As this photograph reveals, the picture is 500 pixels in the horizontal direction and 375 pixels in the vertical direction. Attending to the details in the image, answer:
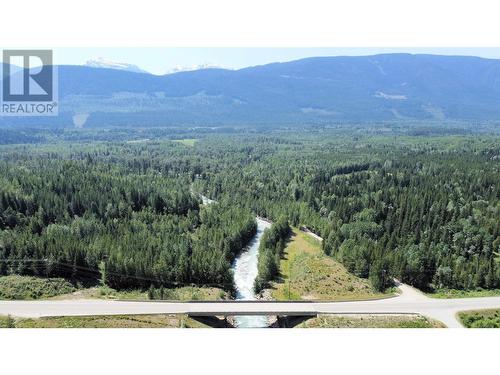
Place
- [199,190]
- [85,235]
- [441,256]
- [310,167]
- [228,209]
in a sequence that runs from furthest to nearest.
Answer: [310,167] → [199,190] → [228,209] → [85,235] → [441,256]

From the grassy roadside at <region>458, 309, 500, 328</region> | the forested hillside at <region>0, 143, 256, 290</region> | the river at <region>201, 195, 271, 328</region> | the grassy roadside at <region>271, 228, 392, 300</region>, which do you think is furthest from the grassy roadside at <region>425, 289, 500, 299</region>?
the forested hillside at <region>0, 143, 256, 290</region>

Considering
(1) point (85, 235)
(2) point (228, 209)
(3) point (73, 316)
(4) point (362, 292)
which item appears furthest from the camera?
(2) point (228, 209)

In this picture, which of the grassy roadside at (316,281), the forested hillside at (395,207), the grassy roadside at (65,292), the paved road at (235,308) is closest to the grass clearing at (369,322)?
the paved road at (235,308)

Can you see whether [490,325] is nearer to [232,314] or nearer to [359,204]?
[232,314]

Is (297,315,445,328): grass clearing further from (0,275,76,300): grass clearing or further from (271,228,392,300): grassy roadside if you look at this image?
(0,275,76,300): grass clearing

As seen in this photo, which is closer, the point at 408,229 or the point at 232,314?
the point at 232,314

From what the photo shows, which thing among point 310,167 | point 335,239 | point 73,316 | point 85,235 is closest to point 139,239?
point 85,235

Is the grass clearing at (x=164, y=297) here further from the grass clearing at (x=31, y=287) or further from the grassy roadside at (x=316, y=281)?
the grassy roadside at (x=316, y=281)

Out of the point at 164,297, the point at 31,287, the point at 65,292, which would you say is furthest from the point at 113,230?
the point at 164,297
